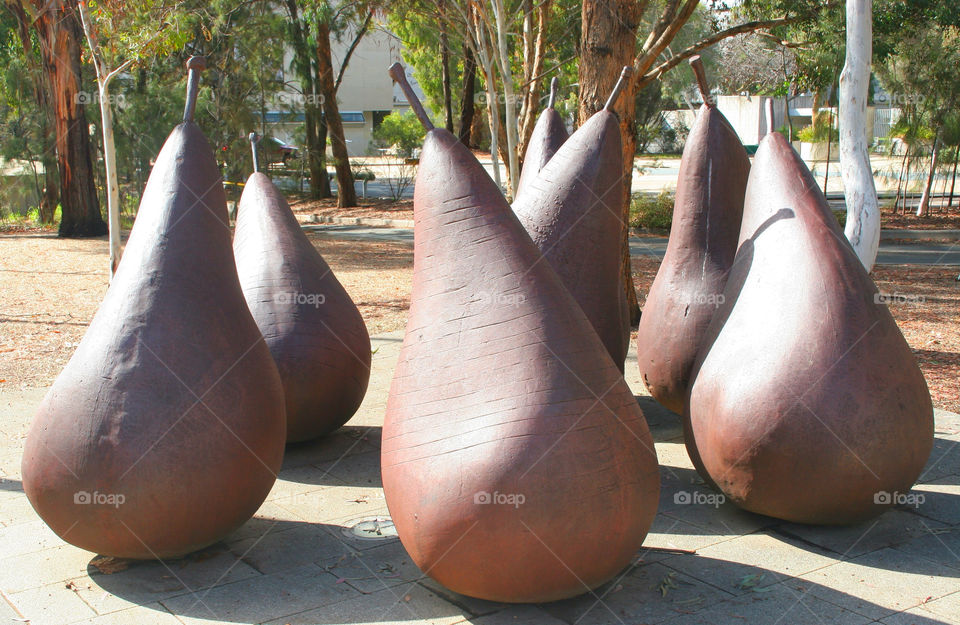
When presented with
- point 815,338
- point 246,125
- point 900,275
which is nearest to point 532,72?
point 900,275

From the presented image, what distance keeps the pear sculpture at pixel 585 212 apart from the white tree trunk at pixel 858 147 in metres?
4.24

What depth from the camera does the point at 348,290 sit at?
501 inches

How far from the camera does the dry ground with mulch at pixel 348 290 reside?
8227 mm

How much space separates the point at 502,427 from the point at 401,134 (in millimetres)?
30143

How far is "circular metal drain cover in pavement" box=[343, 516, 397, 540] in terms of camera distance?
4.36 m

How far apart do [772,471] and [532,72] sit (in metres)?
12.5

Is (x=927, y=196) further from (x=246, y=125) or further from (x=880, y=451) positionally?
(x=880, y=451)

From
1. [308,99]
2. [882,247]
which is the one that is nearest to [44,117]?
[308,99]

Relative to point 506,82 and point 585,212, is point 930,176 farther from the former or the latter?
point 585,212

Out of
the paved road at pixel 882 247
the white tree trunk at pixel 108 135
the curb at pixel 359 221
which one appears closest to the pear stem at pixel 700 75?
the white tree trunk at pixel 108 135

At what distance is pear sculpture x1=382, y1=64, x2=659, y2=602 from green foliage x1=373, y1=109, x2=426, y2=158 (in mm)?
27804

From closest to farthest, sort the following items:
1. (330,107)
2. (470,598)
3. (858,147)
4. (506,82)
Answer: (470,598) < (858,147) < (506,82) < (330,107)

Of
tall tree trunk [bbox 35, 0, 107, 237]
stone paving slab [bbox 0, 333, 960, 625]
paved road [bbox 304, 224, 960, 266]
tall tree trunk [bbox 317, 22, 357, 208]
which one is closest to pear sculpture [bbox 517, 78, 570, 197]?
stone paving slab [bbox 0, 333, 960, 625]

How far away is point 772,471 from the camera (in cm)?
417
